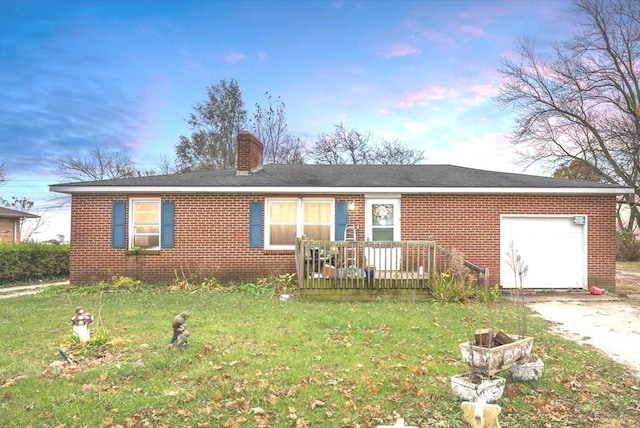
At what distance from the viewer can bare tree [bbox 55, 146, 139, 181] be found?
32.8 metres

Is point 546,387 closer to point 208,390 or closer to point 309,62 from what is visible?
point 208,390

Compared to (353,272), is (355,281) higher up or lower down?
lower down

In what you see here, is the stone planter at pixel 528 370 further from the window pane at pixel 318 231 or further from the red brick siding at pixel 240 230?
the window pane at pixel 318 231

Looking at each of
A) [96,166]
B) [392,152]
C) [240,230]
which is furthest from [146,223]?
[392,152]

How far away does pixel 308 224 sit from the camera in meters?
12.9

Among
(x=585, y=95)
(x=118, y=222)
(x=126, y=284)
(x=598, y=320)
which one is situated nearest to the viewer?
(x=598, y=320)

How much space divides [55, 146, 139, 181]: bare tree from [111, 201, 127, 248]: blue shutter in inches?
857

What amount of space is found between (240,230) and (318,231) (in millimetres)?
2287

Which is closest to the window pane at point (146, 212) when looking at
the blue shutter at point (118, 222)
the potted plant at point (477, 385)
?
the blue shutter at point (118, 222)

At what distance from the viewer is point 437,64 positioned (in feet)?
48.0

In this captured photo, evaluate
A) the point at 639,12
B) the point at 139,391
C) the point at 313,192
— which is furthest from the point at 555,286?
the point at 639,12

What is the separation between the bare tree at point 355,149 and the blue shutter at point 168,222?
24017mm

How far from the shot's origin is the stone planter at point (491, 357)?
4309 mm

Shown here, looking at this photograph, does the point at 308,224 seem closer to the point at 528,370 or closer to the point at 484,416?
the point at 528,370
